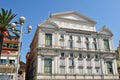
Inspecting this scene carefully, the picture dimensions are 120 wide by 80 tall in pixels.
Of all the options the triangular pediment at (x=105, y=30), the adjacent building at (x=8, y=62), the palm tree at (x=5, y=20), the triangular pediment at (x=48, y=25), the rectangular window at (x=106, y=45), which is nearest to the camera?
the palm tree at (x=5, y=20)

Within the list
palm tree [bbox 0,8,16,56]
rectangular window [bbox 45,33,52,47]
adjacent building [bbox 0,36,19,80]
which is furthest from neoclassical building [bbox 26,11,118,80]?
palm tree [bbox 0,8,16,56]

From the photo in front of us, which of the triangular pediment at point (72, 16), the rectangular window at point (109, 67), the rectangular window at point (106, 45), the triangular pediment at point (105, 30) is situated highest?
the triangular pediment at point (72, 16)

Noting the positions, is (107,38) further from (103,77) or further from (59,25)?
(59,25)

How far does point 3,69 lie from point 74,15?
75.7 ft

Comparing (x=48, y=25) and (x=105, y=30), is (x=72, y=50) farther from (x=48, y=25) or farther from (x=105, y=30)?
(x=105, y=30)

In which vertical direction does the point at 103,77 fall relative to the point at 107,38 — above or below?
below

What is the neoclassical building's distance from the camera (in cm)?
3706

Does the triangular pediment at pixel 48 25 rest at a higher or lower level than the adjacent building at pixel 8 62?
higher

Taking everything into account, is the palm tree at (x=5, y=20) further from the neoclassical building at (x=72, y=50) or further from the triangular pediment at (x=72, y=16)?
the triangular pediment at (x=72, y=16)

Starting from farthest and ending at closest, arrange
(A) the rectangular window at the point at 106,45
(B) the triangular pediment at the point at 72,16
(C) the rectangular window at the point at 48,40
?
(A) the rectangular window at the point at 106,45
(B) the triangular pediment at the point at 72,16
(C) the rectangular window at the point at 48,40

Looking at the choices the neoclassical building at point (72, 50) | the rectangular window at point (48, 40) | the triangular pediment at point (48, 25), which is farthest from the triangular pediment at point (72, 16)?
the rectangular window at point (48, 40)

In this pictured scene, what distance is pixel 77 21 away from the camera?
143ft

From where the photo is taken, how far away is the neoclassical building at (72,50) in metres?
37.1

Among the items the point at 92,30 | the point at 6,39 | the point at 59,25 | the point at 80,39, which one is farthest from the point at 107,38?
the point at 6,39
